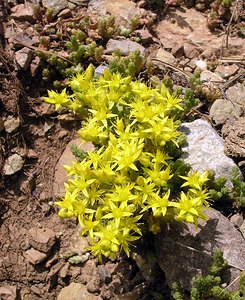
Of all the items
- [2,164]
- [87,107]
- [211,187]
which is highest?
[87,107]

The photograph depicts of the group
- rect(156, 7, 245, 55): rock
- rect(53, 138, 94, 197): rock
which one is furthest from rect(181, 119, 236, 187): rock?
rect(156, 7, 245, 55): rock

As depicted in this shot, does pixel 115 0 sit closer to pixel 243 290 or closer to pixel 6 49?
pixel 6 49

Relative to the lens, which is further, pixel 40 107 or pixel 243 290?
pixel 40 107

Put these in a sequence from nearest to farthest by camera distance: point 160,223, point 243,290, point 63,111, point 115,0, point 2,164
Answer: point 243,290
point 160,223
point 2,164
point 63,111
point 115,0

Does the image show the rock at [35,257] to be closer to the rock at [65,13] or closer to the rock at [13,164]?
the rock at [13,164]

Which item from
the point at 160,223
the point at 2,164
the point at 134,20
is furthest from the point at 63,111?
the point at 160,223

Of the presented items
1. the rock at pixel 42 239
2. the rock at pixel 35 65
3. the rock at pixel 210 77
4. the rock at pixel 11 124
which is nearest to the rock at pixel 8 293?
the rock at pixel 42 239

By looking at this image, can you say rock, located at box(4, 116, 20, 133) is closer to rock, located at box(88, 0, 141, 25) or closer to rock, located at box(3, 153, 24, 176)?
rock, located at box(3, 153, 24, 176)
